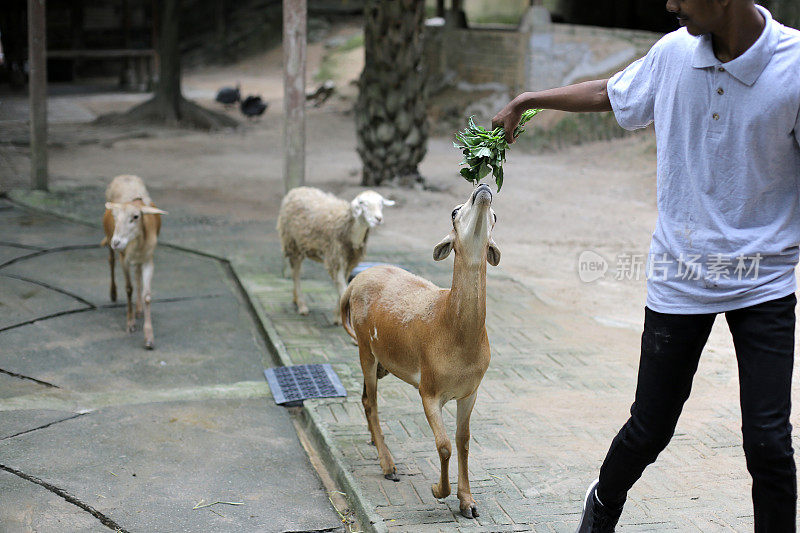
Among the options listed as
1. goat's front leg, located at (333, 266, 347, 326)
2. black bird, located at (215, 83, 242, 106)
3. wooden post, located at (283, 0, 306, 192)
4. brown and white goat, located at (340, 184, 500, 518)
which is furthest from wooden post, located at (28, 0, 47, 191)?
black bird, located at (215, 83, 242, 106)

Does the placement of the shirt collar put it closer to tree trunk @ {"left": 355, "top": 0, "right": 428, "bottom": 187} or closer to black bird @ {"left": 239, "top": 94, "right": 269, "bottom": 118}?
tree trunk @ {"left": 355, "top": 0, "right": 428, "bottom": 187}

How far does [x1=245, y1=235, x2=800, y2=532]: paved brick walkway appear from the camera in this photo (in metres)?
3.99

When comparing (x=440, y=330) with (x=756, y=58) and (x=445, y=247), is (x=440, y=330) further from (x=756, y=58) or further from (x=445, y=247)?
(x=756, y=58)

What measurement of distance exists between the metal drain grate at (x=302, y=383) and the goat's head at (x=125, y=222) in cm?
152

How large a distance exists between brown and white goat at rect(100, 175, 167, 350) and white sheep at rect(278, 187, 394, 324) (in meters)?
1.14

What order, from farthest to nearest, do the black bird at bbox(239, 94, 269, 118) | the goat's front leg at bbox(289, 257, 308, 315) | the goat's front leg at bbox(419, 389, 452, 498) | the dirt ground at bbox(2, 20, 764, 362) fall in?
1. the black bird at bbox(239, 94, 269, 118)
2. the dirt ground at bbox(2, 20, 764, 362)
3. the goat's front leg at bbox(289, 257, 308, 315)
4. the goat's front leg at bbox(419, 389, 452, 498)

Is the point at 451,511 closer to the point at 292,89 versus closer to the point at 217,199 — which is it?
the point at 292,89

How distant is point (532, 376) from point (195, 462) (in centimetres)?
241

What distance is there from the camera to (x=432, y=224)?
437 inches

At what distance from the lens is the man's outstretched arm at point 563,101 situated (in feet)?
10.3

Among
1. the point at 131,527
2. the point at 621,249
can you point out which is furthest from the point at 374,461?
the point at 621,249

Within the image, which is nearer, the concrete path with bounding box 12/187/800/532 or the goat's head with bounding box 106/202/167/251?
the concrete path with bounding box 12/187/800/532

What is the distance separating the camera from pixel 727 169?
2773 millimetres

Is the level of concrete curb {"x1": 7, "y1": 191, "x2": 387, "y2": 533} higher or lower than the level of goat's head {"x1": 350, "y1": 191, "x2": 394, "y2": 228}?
lower
